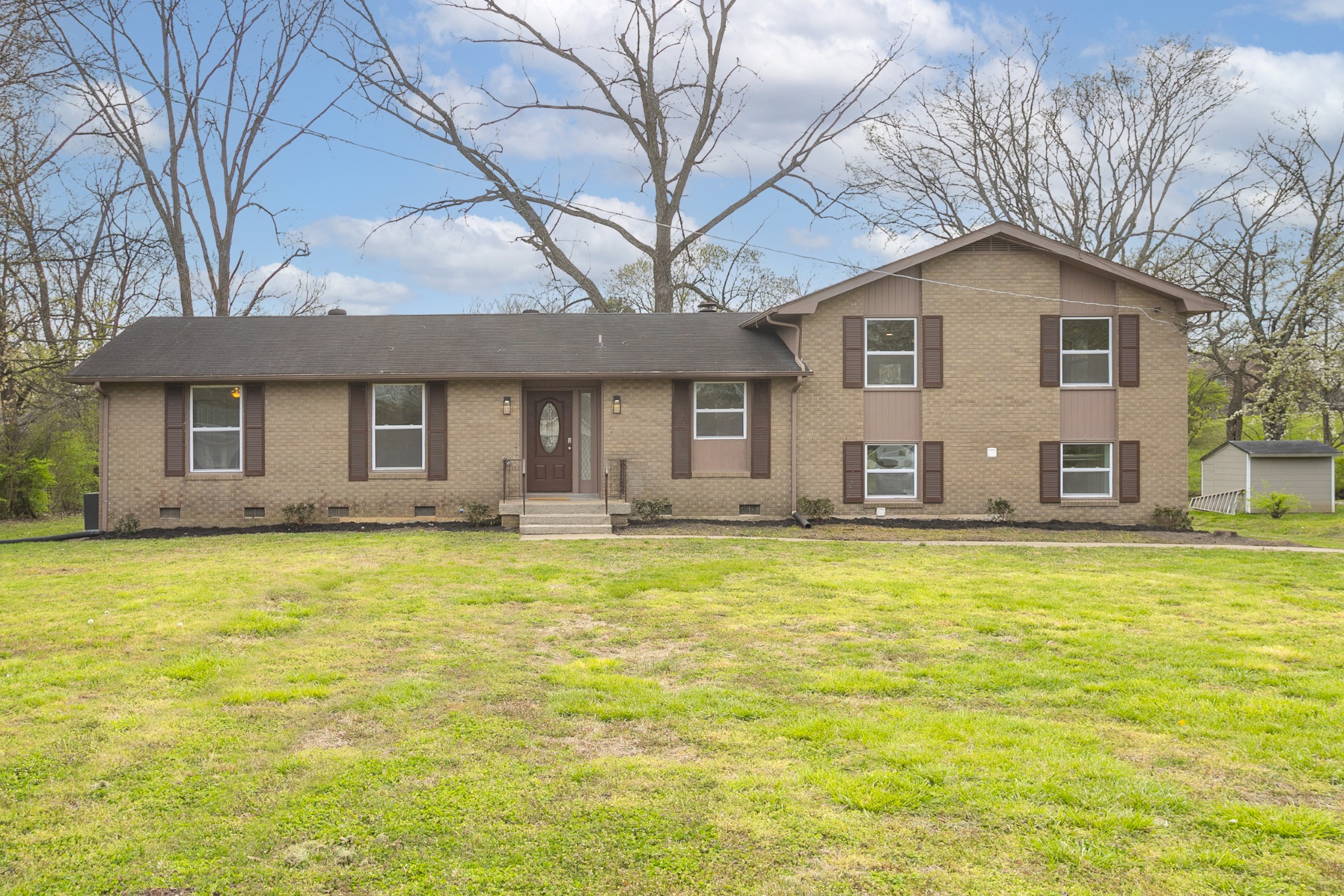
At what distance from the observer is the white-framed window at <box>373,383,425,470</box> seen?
17.3 metres

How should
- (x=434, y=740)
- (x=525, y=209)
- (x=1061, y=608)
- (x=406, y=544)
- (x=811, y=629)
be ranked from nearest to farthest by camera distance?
(x=434, y=740) → (x=811, y=629) → (x=1061, y=608) → (x=406, y=544) → (x=525, y=209)

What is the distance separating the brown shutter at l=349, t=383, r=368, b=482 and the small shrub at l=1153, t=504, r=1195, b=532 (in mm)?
14662

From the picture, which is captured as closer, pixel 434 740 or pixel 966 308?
pixel 434 740

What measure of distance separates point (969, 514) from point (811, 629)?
33.9 feet

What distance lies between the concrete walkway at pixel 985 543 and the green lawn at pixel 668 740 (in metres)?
4.35

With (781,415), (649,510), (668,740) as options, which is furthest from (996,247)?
(668,740)

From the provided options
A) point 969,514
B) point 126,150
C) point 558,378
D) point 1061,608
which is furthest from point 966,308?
point 126,150

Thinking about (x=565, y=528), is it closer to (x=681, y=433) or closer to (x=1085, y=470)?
(x=681, y=433)

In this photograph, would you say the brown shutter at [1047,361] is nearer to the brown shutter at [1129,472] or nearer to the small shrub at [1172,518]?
the brown shutter at [1129,472]

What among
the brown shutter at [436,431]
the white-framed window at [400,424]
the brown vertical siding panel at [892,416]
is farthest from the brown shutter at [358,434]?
the brown vertical siding panel at [892,416]

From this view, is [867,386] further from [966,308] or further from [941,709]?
[941,709]

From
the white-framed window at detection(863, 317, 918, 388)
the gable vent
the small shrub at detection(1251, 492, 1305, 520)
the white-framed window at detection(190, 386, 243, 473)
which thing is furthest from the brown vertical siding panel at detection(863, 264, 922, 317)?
the small shrub at detection(1251, 492, 1305, 520)

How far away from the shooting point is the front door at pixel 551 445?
1784cm

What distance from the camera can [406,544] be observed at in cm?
1403
